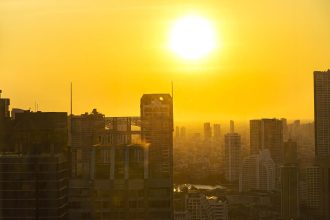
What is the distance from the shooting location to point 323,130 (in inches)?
336

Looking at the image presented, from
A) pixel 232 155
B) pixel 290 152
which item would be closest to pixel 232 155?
pixel 232 155

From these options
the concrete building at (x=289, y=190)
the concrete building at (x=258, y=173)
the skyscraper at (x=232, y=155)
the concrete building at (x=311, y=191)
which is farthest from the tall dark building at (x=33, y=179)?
the skyscraper at (x=232, y=155)

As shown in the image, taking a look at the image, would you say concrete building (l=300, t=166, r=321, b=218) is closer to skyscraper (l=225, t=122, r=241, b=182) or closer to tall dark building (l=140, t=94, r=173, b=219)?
skyscraper (l=225, t=122, r=241, b=182)

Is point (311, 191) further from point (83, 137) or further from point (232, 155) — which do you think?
point (83, 137)

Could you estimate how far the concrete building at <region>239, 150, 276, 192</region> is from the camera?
417 inches

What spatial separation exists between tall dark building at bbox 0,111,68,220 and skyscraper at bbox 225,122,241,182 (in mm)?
7691

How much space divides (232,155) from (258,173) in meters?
0.72

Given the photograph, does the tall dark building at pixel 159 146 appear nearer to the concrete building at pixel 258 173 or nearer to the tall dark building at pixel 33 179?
the tall dark building at pixel 33 179

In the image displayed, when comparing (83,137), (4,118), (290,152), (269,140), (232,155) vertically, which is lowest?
(232,155)

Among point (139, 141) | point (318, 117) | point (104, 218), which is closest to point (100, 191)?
point (104, 218)

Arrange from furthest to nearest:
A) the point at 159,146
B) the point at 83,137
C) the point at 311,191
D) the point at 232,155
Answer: the point at 232,155
the point at 311,191
the point at 159,146
the point at 83,137

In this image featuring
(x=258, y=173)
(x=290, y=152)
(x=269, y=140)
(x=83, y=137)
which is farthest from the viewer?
(x=258, y=173)

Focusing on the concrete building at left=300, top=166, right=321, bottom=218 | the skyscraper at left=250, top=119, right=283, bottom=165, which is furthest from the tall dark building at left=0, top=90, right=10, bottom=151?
the skyscraper at left=250, top=119, right=283, bottom=165

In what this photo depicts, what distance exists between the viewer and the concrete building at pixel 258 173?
10586 mm
